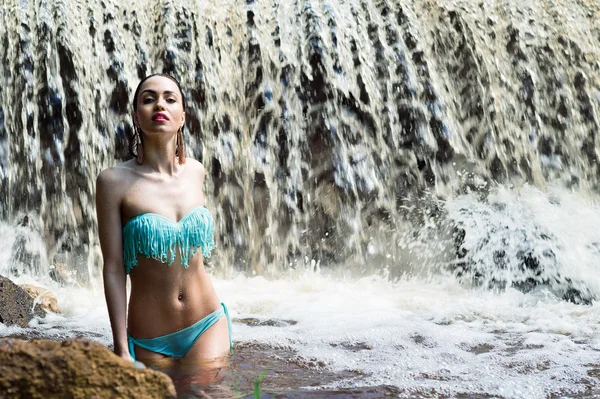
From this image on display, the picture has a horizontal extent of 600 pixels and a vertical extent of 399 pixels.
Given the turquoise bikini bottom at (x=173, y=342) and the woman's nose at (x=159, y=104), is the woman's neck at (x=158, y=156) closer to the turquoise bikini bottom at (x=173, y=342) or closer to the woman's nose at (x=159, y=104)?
the woman's nose at (x=159, y=104)

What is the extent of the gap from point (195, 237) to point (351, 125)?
504cm

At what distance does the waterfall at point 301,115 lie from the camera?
7203 mm

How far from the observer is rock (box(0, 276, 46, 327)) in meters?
4.83

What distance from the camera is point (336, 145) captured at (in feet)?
25.3

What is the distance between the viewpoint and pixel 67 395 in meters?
1.91

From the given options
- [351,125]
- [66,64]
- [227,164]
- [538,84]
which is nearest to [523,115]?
[538,84]

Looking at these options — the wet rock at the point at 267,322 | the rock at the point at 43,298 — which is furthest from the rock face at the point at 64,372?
the rock at the point at 43,298

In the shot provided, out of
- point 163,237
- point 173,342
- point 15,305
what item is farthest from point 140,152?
point 15,305

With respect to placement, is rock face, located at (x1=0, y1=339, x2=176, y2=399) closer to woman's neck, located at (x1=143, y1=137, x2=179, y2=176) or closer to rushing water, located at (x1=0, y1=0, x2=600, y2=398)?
woman's neck, located at (x1=143, y1=137, x2=179, y2=176)

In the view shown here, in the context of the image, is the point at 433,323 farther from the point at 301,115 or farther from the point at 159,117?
the point at 301,115

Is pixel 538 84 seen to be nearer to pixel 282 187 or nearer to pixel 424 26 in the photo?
pixel 424 26

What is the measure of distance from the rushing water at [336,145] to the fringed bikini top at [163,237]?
8.33ft

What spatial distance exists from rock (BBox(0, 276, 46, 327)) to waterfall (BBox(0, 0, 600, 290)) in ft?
5.97

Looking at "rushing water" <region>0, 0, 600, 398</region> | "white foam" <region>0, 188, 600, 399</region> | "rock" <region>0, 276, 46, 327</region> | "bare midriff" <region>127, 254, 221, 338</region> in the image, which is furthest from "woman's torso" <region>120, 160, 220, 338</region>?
"rushing water" <region>0, 0, 600, 398</region>
